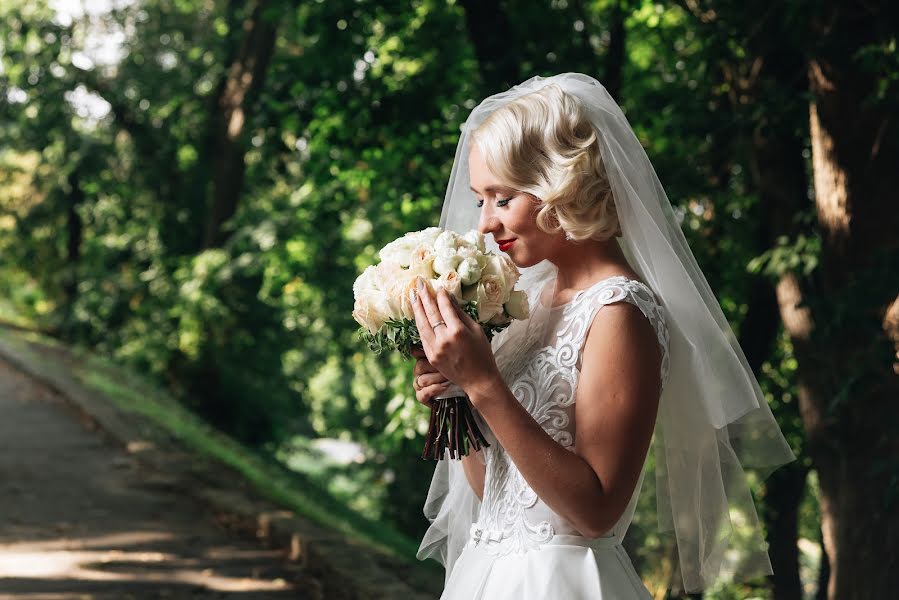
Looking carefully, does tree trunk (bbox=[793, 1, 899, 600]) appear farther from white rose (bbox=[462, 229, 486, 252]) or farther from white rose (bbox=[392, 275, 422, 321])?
white rose (bbox=[392, 275, 422, 321])

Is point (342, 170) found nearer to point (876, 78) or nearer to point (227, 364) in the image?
point (876, 78)

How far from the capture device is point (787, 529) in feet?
33.1

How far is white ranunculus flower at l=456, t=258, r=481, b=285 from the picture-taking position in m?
2.08

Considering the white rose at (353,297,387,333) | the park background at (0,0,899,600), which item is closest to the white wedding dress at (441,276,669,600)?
the white rose at (353,297,387,333)

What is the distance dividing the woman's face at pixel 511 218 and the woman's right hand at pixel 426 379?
0.95ft

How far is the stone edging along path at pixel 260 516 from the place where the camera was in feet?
17.5

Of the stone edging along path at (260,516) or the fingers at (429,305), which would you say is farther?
the stone edging along path at (260,516)

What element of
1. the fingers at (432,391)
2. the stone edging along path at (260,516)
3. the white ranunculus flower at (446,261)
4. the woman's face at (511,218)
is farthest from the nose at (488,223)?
the stone edging along path at (260,516)

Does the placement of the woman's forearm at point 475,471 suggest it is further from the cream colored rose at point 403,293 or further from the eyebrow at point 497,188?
the eyebrow at point 497,188

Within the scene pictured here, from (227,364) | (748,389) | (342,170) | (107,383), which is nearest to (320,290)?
(227,364)

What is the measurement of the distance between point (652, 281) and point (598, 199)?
248 mm

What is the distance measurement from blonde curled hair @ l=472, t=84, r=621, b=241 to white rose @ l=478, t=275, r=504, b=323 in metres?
0.16

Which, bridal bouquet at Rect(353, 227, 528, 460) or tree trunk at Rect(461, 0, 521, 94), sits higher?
tree trunk at Rect(461, 0, 521, 94)

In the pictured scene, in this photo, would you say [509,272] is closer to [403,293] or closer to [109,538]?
[403,293]
